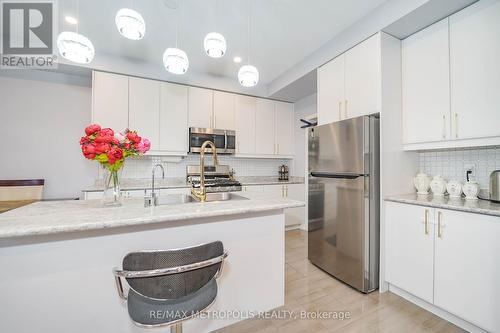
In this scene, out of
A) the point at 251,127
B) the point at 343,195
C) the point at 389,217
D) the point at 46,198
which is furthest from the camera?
the point at 251,127

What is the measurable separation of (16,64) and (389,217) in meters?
4.78

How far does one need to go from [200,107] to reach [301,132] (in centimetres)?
197

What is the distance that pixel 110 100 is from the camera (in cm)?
279

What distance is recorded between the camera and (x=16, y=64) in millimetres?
2611

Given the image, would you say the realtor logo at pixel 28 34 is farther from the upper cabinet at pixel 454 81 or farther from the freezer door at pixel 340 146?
the upper cabinet at pixel 454 81

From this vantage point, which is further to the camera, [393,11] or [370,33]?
[370,33]

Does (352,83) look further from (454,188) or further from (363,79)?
(454,188)

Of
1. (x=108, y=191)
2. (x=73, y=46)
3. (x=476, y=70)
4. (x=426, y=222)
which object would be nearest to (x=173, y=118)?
(x=73, y=46)

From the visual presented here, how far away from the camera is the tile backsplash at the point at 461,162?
1.75m

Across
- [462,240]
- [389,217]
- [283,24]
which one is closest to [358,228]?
[389,217]

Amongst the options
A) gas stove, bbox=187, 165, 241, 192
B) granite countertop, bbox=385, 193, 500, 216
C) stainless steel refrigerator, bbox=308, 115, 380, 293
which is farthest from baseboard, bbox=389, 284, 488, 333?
gas stove, bbox=187, 165, 241, 192

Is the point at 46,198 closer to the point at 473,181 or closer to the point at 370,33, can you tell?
the point at 370,33

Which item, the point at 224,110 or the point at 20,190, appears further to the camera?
the point at 224,110

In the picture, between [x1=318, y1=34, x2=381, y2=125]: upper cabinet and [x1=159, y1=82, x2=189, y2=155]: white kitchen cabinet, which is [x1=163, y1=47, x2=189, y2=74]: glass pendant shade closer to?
[x1=159, y1=82, x2=189, y2=155]: white kitchen cabinet
